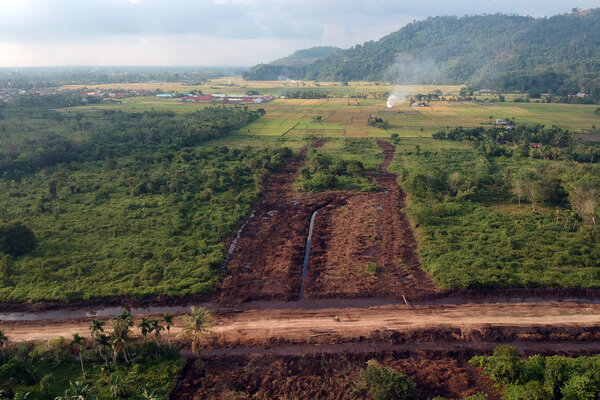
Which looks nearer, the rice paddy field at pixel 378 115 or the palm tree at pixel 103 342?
the palm tree at pixel 103 342

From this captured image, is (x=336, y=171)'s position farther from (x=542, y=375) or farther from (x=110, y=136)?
(x=110, y=136)

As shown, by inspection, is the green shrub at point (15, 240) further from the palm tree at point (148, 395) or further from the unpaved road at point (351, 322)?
the palm tree at point (148, 395)

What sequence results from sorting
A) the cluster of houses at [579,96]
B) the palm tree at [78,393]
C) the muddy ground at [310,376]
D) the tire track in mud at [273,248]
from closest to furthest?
the palm tree at [78,393]
the muddy ground at [310,376]
the tire track in mud at [273,248]
the cluster of houses at [579,96]

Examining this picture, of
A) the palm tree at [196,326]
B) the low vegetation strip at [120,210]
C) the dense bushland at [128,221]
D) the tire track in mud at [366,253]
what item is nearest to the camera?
the palm tree at [196,326]

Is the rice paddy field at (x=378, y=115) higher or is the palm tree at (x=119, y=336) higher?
the rice paddy field at (x=378, y=115)

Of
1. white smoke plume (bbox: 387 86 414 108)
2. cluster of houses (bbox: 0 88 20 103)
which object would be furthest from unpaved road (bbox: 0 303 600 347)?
cluster of houses (bbox: 0 88 20 103)

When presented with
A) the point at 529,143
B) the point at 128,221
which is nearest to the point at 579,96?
the point at 529,143

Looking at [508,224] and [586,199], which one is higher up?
[586,199]

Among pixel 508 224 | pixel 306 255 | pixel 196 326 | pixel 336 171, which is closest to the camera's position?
pixel 196 326

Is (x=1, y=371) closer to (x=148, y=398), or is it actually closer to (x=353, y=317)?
(x=148, y=398)

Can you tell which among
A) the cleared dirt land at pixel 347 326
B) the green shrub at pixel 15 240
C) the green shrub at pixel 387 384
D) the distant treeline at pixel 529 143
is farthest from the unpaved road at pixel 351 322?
the distant treeline at pixel 529 143
